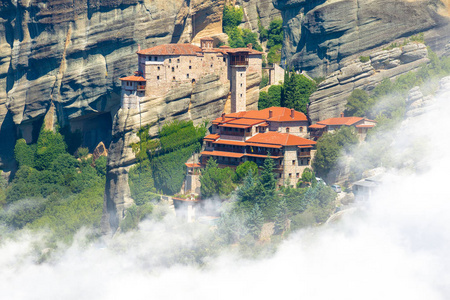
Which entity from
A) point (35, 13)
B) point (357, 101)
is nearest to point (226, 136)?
point (357, 101)

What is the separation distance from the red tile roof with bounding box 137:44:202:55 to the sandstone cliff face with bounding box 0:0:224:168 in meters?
5.92

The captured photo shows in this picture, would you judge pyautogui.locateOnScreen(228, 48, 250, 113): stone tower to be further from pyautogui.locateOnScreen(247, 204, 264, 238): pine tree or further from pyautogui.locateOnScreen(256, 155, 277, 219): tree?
pyautogui.locateOnScreen(247, 204, 264, 238): pine tree

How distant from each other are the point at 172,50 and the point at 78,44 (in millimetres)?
Result: 11523

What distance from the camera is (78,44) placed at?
298 feet

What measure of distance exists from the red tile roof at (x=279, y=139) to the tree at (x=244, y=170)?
183 centimetres

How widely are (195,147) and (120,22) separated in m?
13.4

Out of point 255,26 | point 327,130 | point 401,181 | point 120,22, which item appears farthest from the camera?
point 255,26

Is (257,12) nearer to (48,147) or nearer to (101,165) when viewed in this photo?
(101,165)

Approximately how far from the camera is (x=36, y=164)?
94.4 m

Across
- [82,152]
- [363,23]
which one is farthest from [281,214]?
[82,152]

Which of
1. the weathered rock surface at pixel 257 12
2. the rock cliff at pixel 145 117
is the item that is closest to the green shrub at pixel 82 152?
the rock cliff at pixel 145 117

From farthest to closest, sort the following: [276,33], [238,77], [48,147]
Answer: [276,33], [48,147], [238,77]

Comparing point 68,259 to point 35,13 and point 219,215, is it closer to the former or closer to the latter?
point 219,215

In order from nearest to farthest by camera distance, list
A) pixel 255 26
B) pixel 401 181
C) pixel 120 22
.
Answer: pixel 401 181
pixel 120 22
pixel 255 26
